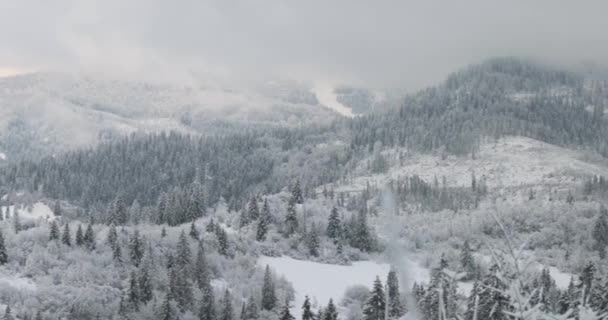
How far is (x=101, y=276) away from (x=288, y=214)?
1563 inches

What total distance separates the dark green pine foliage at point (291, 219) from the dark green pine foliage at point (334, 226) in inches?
226

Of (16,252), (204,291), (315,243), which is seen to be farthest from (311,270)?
(16,252)

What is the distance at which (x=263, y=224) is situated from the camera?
416ft

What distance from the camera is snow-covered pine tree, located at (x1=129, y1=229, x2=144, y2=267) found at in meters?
106

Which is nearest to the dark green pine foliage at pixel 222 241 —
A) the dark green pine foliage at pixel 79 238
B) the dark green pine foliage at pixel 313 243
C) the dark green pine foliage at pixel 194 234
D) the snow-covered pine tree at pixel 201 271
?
the dark green pine foliage at pixel 194 234

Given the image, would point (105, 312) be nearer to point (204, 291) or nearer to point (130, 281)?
point (130, 281)

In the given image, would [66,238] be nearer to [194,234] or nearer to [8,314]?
[194,234]

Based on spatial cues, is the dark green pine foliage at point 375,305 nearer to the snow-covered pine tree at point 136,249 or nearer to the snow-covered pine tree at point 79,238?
the snow-covered pine tree at point 136,249

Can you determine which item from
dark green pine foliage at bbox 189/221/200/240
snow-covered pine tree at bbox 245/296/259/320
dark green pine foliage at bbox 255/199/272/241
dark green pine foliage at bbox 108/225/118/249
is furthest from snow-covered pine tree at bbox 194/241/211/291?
dark green pine foliage at bbox 255/199/272/241

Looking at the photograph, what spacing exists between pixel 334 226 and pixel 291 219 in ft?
24.2

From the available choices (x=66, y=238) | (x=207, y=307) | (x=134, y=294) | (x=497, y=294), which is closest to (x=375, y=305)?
(x=207, y=307)

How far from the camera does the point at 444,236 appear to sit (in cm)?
15050

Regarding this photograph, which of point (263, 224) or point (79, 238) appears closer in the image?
point (79, 238)

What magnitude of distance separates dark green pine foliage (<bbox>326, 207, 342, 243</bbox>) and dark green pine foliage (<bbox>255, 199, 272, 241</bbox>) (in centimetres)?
1049
